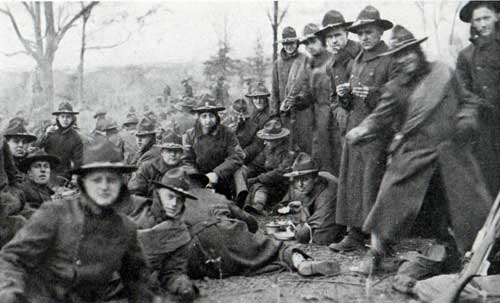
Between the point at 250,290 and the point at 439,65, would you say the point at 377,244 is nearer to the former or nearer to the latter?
the point at 250,290

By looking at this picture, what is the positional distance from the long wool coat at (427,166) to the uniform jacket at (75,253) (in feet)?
7.38

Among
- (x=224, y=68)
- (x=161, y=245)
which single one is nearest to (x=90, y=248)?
(x=161, y=245)

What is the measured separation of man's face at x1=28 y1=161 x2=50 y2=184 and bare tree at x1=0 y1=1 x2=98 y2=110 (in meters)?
7.54

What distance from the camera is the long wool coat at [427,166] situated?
4.44 metres

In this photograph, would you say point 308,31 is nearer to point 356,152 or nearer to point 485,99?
point 356,152

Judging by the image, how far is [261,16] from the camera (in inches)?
398

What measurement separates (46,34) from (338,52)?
9.17 m

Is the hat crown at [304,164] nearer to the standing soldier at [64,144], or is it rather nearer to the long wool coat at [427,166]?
the long wool coat at [427,166]

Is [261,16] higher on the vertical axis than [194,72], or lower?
higher

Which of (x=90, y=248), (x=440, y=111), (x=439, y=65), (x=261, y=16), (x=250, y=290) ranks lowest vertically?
(x=250, y=290)

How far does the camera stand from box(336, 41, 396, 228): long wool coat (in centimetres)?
533

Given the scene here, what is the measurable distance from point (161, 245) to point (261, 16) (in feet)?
21.9

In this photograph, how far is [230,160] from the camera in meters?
7.38

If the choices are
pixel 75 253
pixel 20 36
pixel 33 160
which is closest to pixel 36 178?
pixel 33 160
